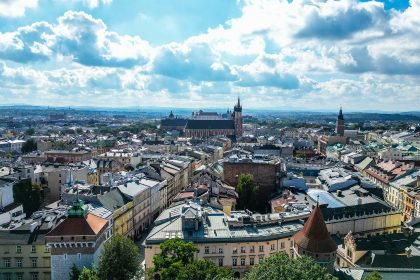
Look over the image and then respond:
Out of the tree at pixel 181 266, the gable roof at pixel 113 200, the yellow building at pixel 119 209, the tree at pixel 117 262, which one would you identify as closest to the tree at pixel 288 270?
the tree at pixel 181 266

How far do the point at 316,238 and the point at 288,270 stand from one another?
40.0ft

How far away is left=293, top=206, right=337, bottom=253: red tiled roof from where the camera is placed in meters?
46.6

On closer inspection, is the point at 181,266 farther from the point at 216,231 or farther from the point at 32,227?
the point at 32,227

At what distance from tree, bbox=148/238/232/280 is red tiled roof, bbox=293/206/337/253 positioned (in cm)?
945

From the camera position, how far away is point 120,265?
47.0 meters

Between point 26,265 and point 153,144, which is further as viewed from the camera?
point 153,144

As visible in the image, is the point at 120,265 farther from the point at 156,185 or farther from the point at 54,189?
the point at 54,189

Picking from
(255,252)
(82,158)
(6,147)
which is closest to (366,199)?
(255,252)

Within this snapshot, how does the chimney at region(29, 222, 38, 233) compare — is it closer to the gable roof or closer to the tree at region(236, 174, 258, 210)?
the gable roof

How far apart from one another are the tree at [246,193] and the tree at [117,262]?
4300cm

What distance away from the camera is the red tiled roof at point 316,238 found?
153 feet

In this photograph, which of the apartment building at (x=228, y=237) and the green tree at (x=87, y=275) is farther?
the apartment building at (x=228, y=237)

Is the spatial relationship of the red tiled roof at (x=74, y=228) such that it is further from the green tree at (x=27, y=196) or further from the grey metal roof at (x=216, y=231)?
the green tree at (x=27, y=196)

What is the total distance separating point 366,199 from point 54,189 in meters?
68.3
